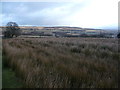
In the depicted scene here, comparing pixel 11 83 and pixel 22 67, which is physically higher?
pixel 22 67

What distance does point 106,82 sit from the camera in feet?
8.57

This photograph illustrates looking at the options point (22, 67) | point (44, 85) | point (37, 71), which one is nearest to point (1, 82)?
point (22, 67)

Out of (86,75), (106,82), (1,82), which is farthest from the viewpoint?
(86,75)

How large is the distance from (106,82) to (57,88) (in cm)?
116

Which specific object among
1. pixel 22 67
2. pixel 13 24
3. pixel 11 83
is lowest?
pixel 11 83

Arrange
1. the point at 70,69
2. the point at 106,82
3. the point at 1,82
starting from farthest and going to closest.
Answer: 1. the point at 70,69
2. the point at 1,82
3. the point at 106,82

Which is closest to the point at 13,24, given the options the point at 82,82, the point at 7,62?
the point at 7,62

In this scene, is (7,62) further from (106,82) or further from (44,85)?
(106,82)

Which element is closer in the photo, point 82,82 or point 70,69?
point 82,82

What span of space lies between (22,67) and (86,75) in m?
1.86

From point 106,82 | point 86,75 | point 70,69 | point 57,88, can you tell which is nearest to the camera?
point 57,88

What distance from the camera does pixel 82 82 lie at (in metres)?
2.71

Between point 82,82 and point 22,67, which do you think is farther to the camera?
point 22,67

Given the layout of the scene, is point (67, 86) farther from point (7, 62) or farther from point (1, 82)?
point (7, 62)
